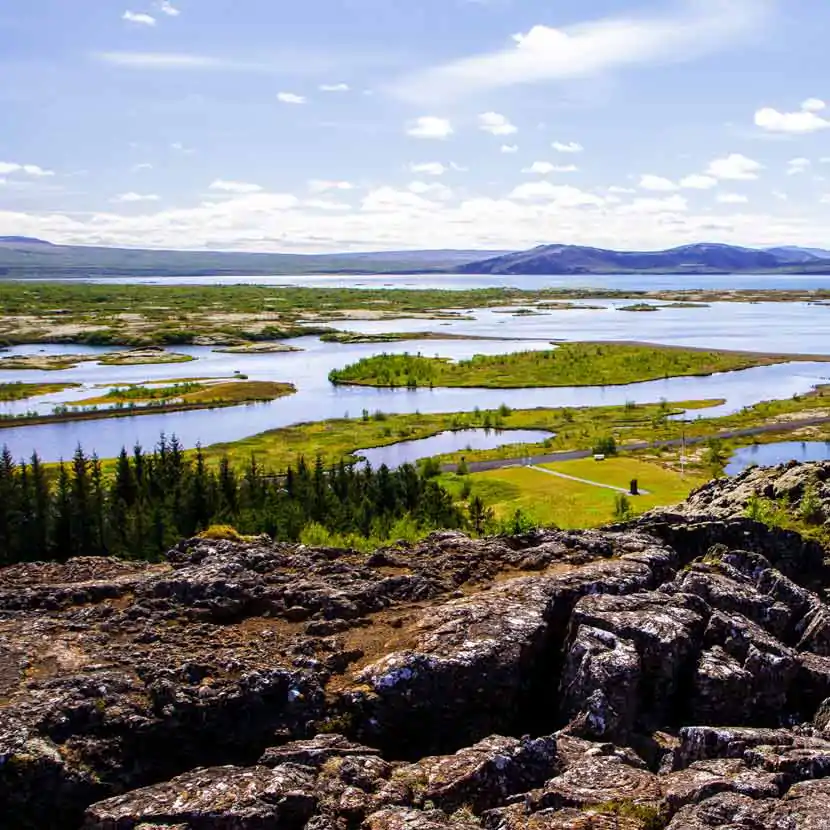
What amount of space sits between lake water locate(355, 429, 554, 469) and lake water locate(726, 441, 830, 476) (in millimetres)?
23894

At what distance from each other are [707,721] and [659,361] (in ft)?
516

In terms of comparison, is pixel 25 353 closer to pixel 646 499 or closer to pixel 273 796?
pixel 646 499

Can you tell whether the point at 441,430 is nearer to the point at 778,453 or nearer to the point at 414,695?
the point at 778,453

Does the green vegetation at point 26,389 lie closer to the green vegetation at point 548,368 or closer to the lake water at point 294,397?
the lake water at point 294,397

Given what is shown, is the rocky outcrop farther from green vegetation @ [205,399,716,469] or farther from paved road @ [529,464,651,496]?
green vegetation @ [205,399,716,469]

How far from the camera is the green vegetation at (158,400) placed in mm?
120062

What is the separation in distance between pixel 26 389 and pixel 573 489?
10027cm

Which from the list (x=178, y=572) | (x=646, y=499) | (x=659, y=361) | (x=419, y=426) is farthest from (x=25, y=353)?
(x=178, y=572)

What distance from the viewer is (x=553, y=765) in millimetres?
17000

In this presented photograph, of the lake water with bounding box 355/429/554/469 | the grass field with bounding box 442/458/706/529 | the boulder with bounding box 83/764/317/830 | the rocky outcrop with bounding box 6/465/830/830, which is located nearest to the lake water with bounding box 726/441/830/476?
the grass field with bounding box 442/458/706/529

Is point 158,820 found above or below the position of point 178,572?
below

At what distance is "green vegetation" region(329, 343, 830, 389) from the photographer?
511 feet

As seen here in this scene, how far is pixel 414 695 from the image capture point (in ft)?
62.1

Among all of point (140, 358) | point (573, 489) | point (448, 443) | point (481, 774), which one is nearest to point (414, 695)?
point (481, 774)
